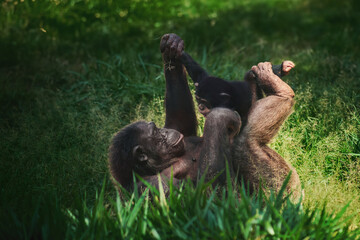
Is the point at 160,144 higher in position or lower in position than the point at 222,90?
lower

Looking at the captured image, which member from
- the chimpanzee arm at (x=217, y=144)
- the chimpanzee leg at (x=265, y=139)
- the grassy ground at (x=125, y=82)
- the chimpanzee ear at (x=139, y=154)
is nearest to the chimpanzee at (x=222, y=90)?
the chimpanzee leg at (x=265, y=139)

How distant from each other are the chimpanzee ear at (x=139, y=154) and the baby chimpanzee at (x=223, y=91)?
1.81 feet

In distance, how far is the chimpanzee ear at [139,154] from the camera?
10.4 feet

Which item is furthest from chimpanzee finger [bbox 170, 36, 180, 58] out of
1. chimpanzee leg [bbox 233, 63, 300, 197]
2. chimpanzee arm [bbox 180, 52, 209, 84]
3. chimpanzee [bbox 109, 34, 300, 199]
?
chimpanzee leg [bbox 233, 63, 300, 197]

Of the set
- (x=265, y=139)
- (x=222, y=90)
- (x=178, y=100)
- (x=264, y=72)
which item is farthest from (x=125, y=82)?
(x=265, y=139)

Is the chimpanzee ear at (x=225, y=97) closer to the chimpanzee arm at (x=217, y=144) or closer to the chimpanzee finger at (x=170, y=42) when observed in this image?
the chimpanzee arm at (x=217, y=144)

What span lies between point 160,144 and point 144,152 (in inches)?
5.1

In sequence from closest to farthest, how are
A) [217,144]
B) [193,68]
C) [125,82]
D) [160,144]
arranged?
[217,144] < [160,144] < [193,68] < [125,82]

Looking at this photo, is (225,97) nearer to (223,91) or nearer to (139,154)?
(223,91)

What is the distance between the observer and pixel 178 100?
11.5 feet

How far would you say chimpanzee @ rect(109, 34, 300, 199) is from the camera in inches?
118

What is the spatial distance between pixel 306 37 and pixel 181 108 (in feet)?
14.8

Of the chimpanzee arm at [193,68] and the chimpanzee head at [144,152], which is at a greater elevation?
the chimpanzee arm at [193,68]

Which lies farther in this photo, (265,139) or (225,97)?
(225,97)
